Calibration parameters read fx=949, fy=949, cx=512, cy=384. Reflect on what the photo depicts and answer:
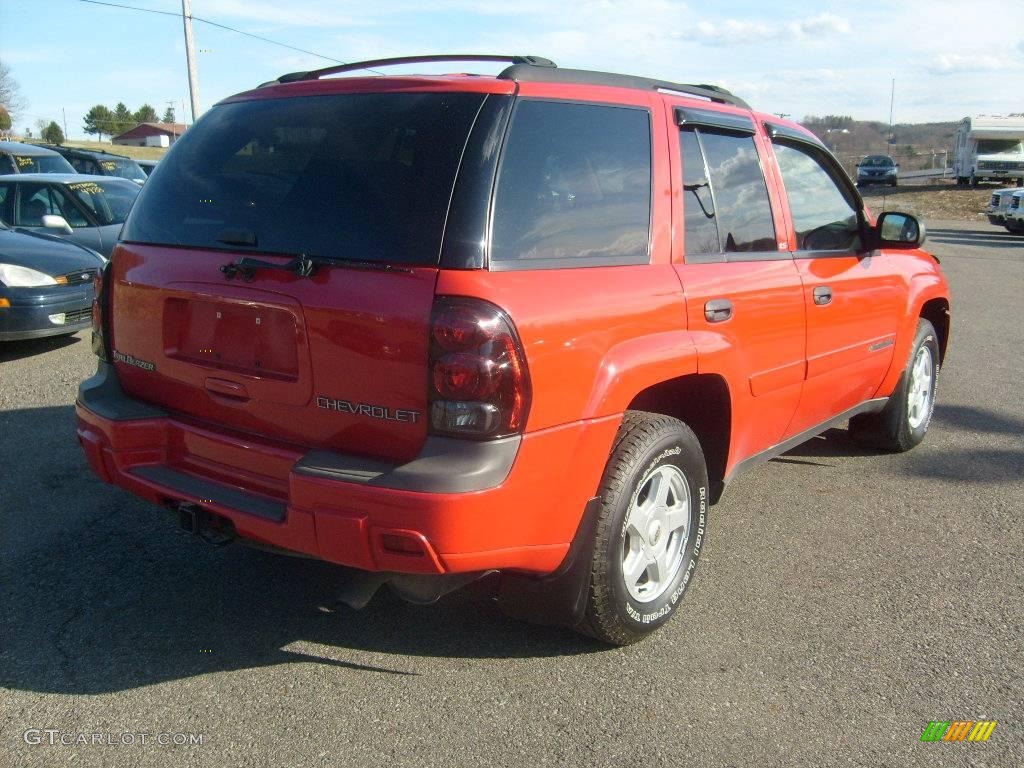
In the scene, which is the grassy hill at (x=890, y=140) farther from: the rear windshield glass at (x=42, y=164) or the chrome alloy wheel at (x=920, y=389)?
the chrome alloy wheel at (x=920, y=389)

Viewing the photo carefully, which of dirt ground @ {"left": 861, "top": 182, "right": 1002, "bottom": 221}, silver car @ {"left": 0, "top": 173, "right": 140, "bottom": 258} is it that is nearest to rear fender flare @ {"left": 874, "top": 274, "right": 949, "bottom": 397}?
silver car @ {"left": 0, "top": 173, "right": 140, "bottom": 258}

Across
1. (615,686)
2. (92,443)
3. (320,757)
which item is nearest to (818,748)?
(615,686)

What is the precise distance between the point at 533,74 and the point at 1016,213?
2362 centimetres

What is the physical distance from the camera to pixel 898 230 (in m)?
4.94

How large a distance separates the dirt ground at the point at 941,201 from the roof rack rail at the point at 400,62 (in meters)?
28.5

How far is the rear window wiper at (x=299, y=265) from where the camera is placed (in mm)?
2777

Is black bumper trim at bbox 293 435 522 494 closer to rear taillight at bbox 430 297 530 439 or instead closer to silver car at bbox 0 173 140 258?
rear taillight at bbox 430 297 530 439

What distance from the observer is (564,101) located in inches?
124

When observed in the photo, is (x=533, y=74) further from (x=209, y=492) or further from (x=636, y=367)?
(x=209, y=492)

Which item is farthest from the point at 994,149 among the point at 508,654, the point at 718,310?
the point at 508,654

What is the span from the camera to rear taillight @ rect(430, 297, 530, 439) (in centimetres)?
265

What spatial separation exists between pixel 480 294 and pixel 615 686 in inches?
55.1

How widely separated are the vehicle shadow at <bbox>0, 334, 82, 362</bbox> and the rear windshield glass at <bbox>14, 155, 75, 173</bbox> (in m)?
8.54

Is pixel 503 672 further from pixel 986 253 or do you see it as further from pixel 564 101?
pixel 986 253
